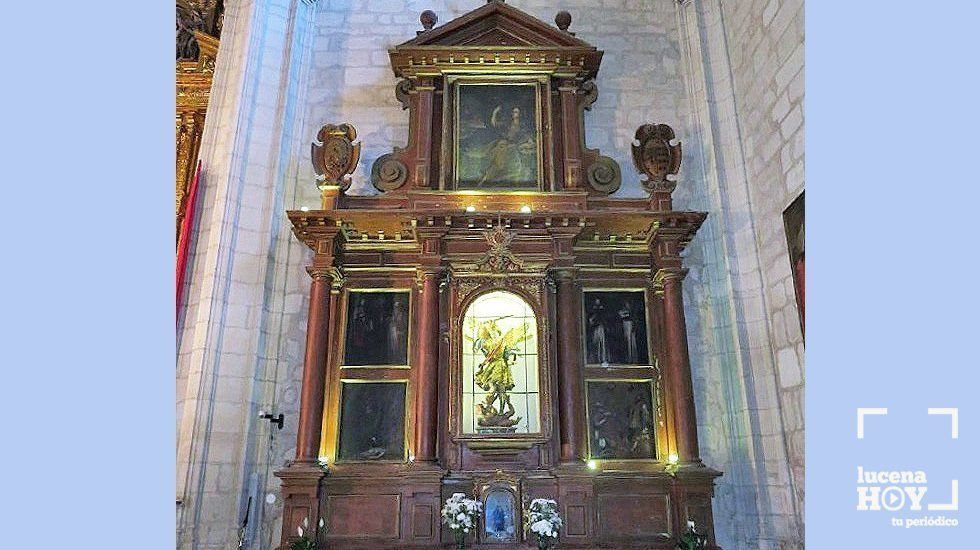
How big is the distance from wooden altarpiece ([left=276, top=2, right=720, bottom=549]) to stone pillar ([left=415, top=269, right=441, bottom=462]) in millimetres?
21

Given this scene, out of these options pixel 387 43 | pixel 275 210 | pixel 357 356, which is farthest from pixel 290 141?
pixel 357 356

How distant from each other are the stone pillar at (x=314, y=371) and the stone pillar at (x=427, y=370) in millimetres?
932

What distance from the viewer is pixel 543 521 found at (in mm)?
6207

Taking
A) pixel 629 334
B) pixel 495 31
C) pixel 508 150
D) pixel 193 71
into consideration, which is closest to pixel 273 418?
pixel 629 334

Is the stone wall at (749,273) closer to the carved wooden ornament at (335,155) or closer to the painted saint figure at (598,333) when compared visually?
the painted saint figure at (598,333)

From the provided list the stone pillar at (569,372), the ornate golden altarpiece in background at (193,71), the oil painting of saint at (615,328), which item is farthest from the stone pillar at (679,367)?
the ornate golden altarpiece in background at (193,71)

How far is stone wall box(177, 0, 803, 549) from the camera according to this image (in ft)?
23.3

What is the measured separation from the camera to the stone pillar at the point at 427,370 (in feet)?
22.8

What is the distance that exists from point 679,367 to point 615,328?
765mm

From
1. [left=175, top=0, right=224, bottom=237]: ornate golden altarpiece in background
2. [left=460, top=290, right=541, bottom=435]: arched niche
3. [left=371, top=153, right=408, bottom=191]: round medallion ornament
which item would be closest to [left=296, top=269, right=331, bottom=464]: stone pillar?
[left=371, top=153, right=408, bottom=191]: round medallion ornament

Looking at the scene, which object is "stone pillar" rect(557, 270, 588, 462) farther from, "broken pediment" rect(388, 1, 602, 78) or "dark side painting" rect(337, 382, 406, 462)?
"broken pediment" rect(388, 1, 602, 78)

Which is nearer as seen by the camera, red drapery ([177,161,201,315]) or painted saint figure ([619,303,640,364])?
painted saint figure ([619,303,640,364])

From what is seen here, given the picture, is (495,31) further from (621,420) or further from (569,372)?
(621,420)

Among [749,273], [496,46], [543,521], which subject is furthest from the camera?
[496,46]
